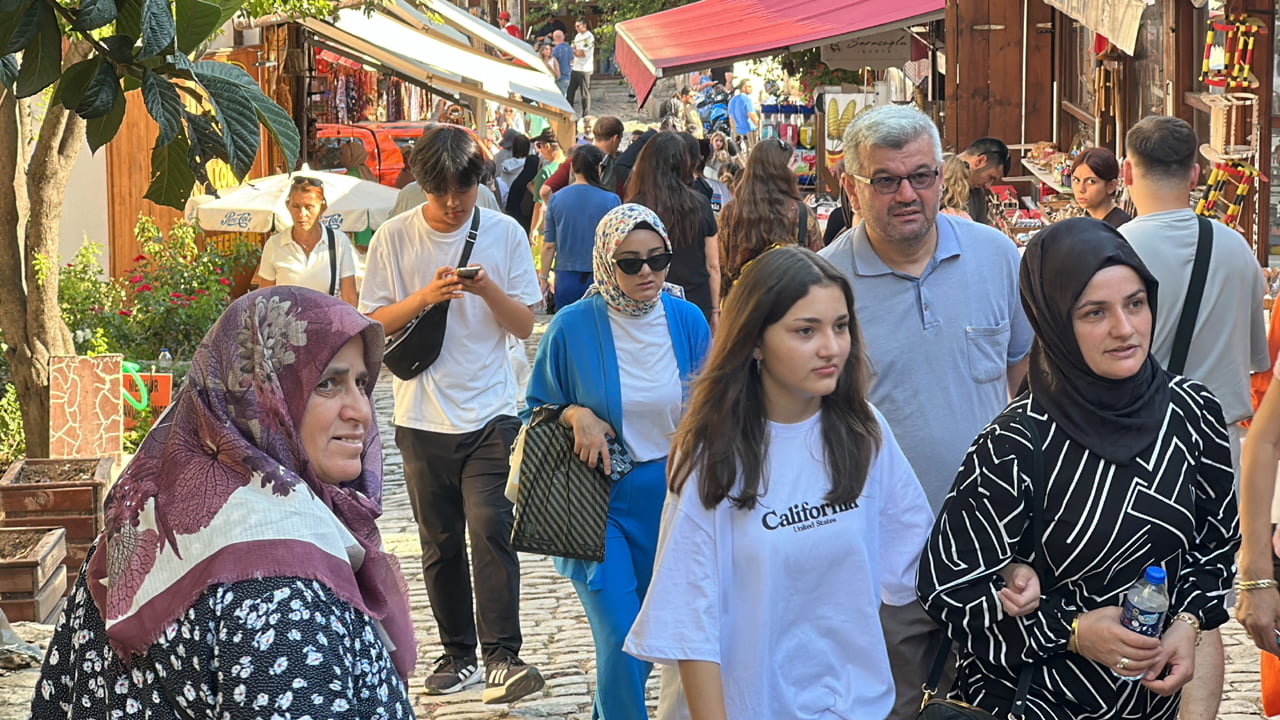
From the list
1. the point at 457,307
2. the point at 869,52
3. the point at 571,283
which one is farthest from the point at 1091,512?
the point at 869,52

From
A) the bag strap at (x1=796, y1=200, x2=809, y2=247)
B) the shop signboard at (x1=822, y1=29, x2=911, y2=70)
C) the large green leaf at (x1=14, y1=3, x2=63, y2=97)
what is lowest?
the bag strap at (x1=796, y1=200, x2=809, y2=247)

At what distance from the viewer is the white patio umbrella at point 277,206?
42.4 ft

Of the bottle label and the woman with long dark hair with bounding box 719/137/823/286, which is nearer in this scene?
the bottle label

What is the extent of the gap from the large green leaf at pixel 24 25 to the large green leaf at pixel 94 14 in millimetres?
243

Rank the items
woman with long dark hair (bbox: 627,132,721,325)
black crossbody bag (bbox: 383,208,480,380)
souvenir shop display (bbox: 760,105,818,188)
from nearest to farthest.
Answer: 1. black crossbody bag (bbox: 383,208,480,380)
2. woman with long dark hair (bbox: 627,132,721,325)
3. souvenir shop display (bbox: 760,105,818,188)

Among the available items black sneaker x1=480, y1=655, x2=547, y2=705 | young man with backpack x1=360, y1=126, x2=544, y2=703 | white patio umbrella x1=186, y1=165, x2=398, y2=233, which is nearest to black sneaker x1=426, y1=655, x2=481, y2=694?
young man with backpack x1=360, y1=126, x2=544, y2=703

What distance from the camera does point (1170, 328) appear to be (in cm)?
526

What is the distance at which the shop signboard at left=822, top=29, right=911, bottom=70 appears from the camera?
19.0 metres

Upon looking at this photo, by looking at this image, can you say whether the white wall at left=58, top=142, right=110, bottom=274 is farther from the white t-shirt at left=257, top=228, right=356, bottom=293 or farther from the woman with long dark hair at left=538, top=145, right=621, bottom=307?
the white t-shirt at left=257, top=228, right=356, bottom=293

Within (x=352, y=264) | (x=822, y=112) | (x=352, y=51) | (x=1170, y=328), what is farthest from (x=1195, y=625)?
(x=822, y=112)

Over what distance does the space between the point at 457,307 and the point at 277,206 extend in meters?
7.13

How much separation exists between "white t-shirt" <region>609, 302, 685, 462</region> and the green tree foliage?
267cm

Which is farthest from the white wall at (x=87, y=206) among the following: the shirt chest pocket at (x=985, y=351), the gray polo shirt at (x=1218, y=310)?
the shirt chest pocket at (x=985, y=351)

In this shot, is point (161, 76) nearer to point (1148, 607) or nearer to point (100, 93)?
point (100, 93)
